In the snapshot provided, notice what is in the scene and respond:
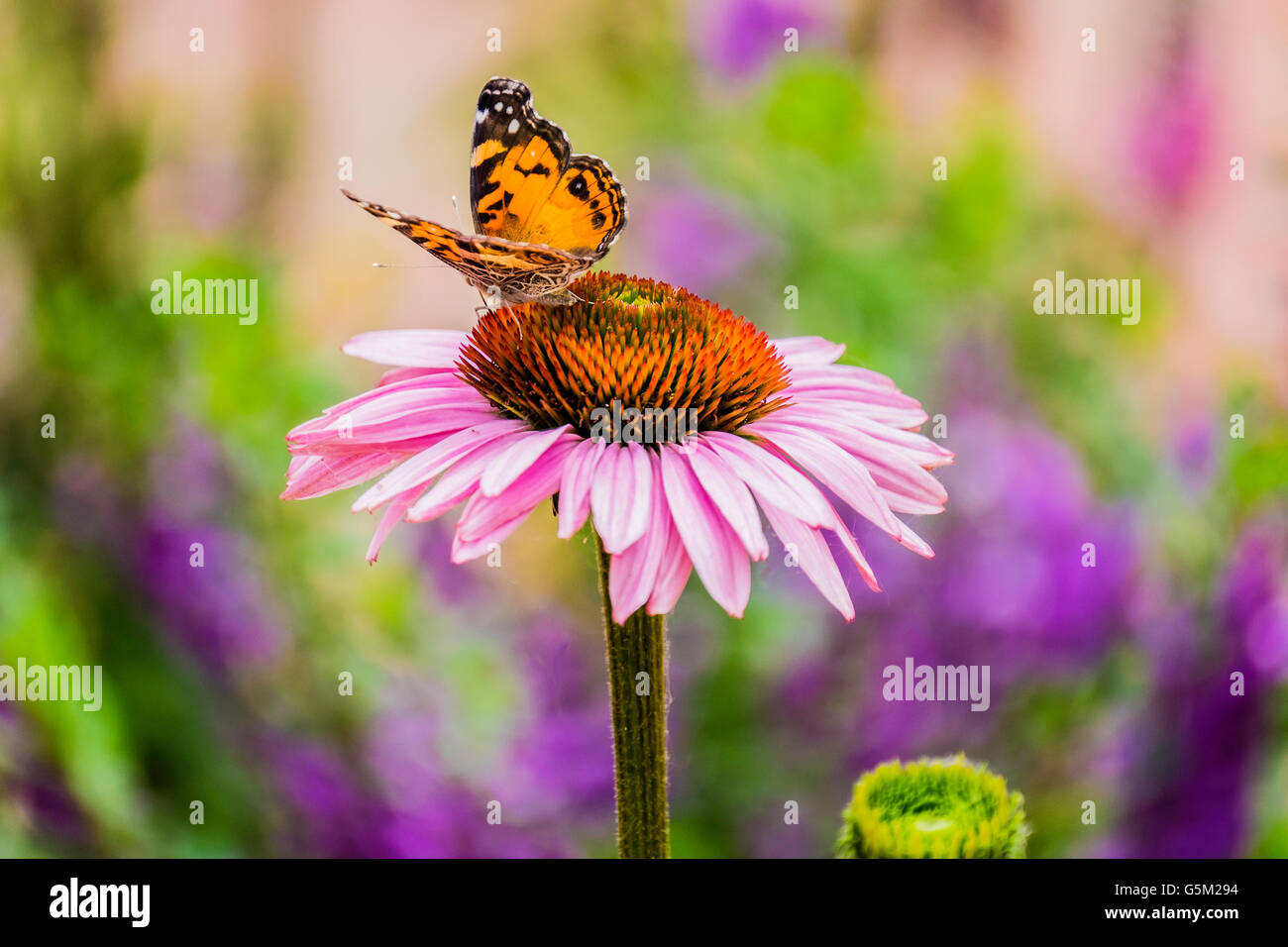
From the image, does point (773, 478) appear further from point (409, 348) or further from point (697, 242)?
point (697, 242)

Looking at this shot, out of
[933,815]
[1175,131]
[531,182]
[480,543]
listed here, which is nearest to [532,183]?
[531,182]

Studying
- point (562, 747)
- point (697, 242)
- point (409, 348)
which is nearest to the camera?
point (409, 348)

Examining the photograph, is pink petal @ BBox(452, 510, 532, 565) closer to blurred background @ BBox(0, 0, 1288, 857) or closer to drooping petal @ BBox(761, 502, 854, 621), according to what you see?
drooping petal @ BBox(761, 502, 854, 621)

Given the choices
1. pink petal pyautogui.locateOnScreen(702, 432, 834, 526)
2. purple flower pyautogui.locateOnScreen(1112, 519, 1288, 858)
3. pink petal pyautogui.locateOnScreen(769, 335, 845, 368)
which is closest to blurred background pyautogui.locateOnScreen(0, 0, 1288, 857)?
purple flower pyautogui.locateOnScreen(1112, 519, 1288, 858)

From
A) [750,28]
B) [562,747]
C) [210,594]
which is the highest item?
[750,28]

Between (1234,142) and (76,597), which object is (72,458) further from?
(1234,142)

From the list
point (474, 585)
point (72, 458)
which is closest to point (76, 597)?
point (72, 458)
